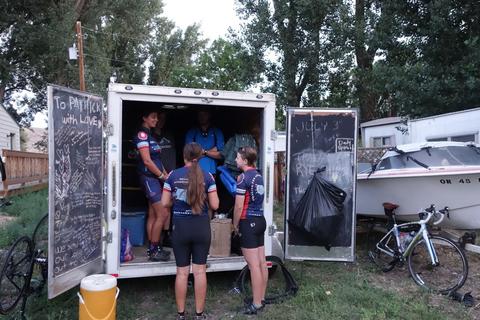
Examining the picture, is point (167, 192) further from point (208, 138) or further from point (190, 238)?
point (208, 138)

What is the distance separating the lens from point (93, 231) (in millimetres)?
4910

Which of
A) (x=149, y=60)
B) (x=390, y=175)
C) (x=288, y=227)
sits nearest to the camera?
(x=288, y=227)

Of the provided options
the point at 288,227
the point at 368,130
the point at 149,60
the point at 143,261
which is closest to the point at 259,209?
the point at 288,227

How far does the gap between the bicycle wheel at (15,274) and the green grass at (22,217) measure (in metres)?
2.39

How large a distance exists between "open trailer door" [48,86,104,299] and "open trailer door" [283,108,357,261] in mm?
2338

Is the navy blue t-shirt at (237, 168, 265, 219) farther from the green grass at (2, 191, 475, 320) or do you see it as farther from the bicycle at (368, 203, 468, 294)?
the bicycle at (368, 203, 468, 294)

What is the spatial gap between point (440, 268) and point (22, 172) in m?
12.7

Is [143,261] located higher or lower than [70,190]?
lower

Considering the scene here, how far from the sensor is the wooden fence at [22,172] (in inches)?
517

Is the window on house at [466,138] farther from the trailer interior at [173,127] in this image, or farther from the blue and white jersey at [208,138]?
the blue and white jersey at [208,138]

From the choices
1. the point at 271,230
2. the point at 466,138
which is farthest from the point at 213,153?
the point at 466,138

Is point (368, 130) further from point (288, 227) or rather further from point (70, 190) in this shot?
point (70, 190)

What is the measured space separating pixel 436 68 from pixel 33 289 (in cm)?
1193

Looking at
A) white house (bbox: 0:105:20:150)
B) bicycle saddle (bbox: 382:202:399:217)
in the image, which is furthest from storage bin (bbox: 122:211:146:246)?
white house (bbox: 0:105:20:150)
